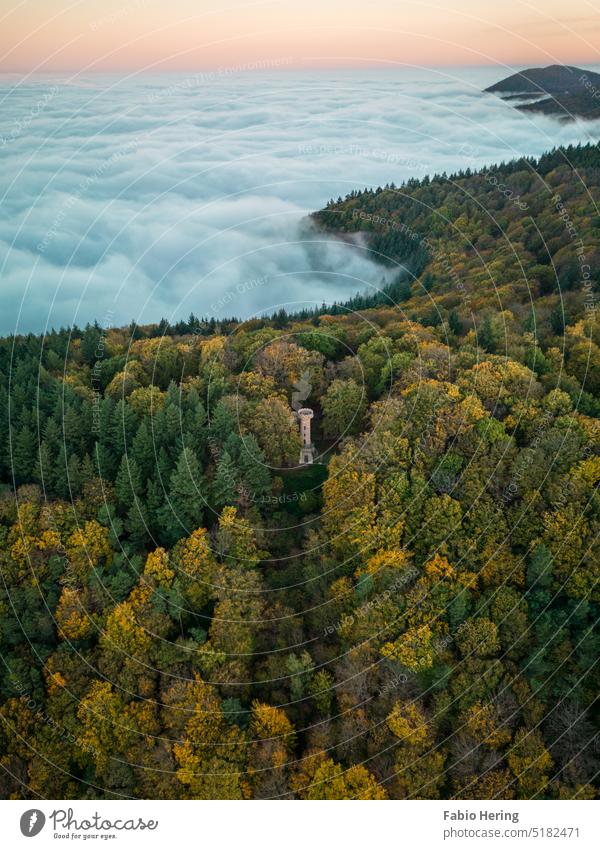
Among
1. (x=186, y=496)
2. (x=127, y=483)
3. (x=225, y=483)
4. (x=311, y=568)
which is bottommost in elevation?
(x=311, y=568)

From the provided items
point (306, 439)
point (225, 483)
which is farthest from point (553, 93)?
point (225, 483)

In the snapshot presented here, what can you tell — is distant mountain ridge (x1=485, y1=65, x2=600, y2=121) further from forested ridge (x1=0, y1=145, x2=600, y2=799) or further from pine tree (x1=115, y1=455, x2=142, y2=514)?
pine tree (x1=115, y1=455, x2=142, y2=514)

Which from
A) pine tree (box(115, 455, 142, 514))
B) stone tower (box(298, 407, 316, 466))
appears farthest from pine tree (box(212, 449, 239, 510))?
stone tower (box(298, 407, 316, 466))

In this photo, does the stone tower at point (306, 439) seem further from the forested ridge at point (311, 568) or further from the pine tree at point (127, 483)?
the pine tree at point (127, 483)

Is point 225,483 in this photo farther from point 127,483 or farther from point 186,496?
point 127,483

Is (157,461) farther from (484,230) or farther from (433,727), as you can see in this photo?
→ (484,230)

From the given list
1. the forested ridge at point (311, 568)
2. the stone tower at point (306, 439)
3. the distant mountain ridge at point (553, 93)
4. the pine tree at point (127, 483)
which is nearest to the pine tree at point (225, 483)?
the forested ridge at point (311, 568)

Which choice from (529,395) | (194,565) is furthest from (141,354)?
(529,395)
